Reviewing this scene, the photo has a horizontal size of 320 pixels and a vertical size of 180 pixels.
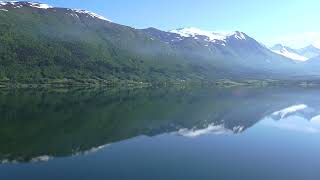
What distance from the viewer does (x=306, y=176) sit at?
55000 mm

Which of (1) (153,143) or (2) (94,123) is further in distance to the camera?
(2) (94,123)

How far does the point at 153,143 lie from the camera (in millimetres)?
76188

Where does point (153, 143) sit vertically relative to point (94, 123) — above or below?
above

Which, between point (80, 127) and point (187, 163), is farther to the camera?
point (80, 127)

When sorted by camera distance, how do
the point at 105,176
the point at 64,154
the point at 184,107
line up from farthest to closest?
the point at 184,107
the point at 64,154
the point at 105,176

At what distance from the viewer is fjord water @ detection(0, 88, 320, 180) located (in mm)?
55469

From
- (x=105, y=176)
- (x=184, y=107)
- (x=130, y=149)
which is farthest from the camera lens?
(x=184, y=107)

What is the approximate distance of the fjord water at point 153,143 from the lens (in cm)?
5547

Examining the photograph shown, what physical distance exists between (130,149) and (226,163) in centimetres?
1577

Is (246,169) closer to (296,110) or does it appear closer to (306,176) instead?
(306,176)

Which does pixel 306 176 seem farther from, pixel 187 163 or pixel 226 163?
pixel 187 163

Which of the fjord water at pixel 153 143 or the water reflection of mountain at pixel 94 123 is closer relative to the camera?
the fjord water at pixel 153 143

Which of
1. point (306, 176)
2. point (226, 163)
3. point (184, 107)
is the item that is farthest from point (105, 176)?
point (184, 107)

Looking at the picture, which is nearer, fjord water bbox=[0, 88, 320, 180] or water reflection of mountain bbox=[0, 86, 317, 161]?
fjord water bbox=[0, 88, 320, 180]
